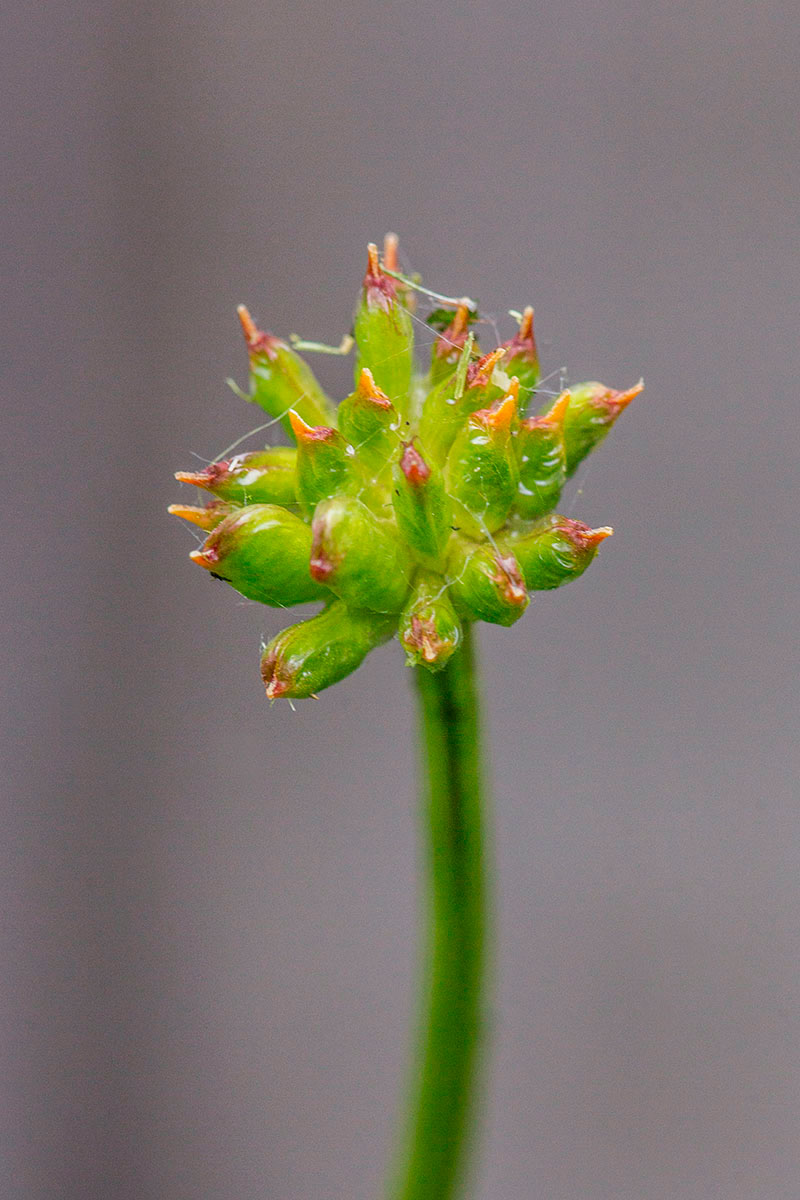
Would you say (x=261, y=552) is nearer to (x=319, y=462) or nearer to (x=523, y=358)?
(x=319, y=462)

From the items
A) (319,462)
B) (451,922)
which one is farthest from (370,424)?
(451,922)

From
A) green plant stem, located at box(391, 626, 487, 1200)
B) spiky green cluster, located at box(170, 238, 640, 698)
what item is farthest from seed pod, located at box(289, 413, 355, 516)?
green plant stem, located at box(391, 626, 487, 1200)

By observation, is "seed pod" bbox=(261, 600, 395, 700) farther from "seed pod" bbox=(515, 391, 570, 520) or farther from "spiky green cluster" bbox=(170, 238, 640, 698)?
"seed pod" bbox=(515, 391, 570, 520)

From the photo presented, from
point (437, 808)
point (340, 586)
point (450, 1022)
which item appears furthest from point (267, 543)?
point (450, 1022)

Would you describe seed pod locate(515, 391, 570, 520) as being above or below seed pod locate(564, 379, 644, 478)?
below

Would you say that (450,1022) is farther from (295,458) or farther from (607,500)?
(607,500)
